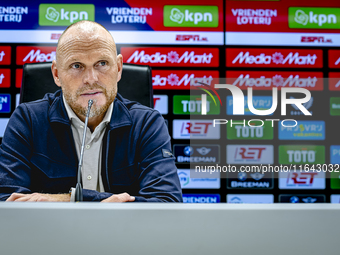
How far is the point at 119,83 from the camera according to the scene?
1.47m

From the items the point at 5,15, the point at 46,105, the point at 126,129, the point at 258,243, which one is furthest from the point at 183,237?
the point at 5,15

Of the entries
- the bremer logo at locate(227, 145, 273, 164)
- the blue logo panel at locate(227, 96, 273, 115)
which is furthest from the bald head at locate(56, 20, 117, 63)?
the bremer logo at locate(227, 145, 273, 164)

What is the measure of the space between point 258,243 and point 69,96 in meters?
1.32

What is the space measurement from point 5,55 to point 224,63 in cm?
172

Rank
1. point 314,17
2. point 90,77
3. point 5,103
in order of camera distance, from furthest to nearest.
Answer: point 314,17, point 5,103, point 90,77

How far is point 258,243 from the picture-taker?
0.74 ft

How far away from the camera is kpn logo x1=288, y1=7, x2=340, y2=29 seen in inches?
95.1

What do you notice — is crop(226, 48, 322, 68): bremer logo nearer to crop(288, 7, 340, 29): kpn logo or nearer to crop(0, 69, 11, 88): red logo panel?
crop(288, 7, 340, 29): kpn logo

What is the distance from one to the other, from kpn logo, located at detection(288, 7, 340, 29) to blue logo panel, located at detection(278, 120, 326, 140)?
78 cm

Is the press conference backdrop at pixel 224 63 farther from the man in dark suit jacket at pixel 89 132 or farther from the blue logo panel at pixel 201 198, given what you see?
the man in dark suit jacket at pixel 89 132

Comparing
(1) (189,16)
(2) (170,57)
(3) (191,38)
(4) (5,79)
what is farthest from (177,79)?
(4) (5,79)

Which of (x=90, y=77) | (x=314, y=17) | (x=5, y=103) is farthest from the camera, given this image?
(x=314, y=17)

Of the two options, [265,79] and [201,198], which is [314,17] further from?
[201,198]

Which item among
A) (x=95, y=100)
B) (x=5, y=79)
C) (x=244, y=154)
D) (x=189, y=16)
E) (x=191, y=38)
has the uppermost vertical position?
(x=189, y=16)
